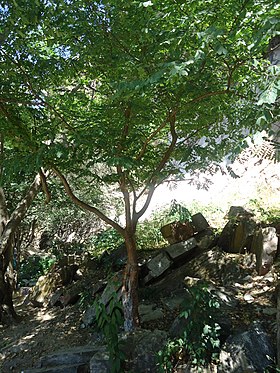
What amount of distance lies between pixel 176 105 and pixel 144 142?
0.67 meters

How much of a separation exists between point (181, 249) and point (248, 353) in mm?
2299

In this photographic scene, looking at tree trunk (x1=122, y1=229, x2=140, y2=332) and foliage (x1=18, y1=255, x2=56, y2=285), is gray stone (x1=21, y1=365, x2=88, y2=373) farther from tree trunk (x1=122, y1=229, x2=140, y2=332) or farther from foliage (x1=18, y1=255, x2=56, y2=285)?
foliage (x1=18, y1=255, x2=56, y2=285)

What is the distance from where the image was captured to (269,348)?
247cm

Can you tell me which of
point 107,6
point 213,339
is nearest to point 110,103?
point 107,6

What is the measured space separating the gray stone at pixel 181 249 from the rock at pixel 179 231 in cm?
33

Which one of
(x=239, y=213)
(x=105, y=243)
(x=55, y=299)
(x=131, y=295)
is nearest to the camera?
(x=131, y=295)

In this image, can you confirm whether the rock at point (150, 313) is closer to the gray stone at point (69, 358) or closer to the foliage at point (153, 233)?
the gray stone at point (69, 358)

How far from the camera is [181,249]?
4.71 meters

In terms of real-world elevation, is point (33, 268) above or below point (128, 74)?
below

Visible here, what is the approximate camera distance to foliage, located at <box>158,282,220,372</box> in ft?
→ 8.38

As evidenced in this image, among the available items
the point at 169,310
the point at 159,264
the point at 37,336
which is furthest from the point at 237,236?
the point at 37,336

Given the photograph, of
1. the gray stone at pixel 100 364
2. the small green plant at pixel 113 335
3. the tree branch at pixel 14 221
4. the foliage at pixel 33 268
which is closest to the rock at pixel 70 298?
the tree branch at pixel 14 221

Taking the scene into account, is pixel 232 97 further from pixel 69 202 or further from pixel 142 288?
pixel 69 202

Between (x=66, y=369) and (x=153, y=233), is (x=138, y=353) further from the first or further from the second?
(x=153, y=233)
